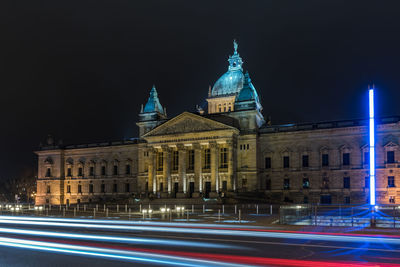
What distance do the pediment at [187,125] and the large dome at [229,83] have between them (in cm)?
2158

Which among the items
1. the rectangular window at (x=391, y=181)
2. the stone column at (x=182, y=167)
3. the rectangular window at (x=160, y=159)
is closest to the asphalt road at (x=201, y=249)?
the rectangular window at (x=391, y=181)

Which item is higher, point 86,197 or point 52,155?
point 52,155

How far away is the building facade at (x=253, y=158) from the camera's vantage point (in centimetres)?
5859

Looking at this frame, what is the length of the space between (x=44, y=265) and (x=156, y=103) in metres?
66.5

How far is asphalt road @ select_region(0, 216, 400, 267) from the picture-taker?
11602mm

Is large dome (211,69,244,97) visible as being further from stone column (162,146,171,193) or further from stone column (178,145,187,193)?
stone column (162,146,171,193)

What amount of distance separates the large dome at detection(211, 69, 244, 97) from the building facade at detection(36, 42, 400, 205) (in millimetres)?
15744

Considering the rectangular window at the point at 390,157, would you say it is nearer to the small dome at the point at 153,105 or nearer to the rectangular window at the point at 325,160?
the rectangular window at the point at 325,160

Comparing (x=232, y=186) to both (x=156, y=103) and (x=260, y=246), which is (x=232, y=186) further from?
(x=260, y=246)

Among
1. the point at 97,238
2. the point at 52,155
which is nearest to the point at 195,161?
the point at 52,155

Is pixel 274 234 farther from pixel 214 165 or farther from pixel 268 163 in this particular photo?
pixel 268 163

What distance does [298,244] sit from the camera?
1549 centimetres

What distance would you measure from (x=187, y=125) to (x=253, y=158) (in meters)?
12.5

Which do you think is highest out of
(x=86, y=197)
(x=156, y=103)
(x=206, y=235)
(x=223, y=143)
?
(x=156, y=103)
